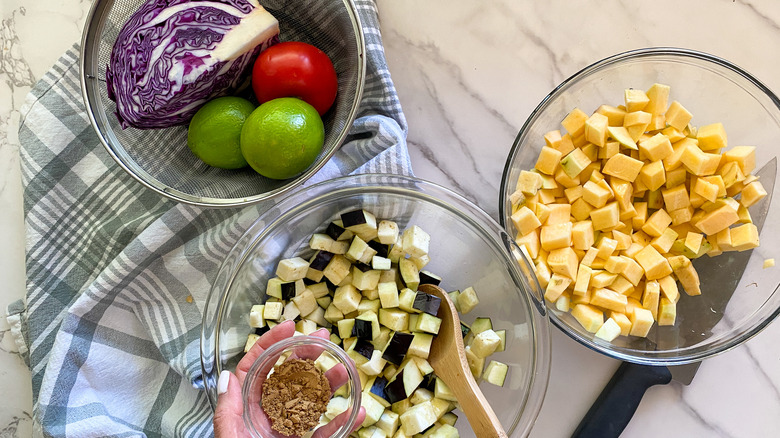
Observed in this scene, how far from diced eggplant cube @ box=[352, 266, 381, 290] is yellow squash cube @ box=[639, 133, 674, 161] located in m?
0.70

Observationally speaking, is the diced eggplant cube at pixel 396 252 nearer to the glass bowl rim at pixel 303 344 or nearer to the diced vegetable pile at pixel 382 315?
the diced vegetable pile at pixel 382 315

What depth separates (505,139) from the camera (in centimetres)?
158

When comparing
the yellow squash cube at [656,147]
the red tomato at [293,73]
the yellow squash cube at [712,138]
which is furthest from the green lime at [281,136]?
the yellow squash cube at [712,138]

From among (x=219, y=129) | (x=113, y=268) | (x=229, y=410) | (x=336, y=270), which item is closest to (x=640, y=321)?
(x=336, y=270)

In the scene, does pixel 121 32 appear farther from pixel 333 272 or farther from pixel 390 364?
pixel 390 364

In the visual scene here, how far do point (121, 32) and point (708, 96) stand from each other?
4.71 feet

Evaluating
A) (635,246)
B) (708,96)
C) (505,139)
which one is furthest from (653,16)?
(635,246)

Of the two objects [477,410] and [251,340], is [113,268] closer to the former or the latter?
[251,340]

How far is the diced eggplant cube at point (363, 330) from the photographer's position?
1.39 meters

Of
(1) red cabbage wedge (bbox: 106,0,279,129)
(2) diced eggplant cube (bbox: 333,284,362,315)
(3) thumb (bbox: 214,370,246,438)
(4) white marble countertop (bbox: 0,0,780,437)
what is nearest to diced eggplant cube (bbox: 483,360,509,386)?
(4) white marble countertop (bbox: 0,0,780,437)

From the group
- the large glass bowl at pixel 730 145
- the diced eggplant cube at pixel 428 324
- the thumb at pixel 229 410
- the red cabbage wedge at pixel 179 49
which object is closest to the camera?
the thumb at pixel 229 410

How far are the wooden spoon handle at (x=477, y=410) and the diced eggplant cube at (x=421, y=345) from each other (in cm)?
10

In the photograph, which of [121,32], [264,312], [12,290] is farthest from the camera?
[12,290]

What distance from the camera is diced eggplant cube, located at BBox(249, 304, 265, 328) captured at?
1.40m
